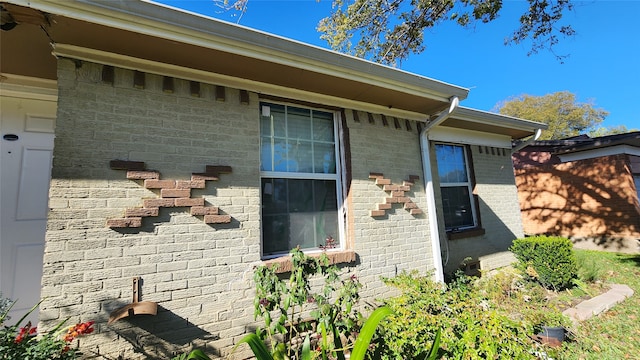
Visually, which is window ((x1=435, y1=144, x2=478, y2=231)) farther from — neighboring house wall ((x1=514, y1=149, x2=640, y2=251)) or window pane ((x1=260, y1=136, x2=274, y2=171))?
neighboring house wall ((x1=514, y1=149, x2=640, y2=251))

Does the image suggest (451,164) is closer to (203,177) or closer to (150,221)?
(203,177)

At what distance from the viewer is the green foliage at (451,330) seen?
2094mm

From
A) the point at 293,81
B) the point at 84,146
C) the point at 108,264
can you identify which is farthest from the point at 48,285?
the point at 293,81

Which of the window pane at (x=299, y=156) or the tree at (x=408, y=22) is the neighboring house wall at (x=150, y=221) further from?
the tree at (x=408, y=22)

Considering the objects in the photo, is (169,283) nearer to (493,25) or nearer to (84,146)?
(84,146)

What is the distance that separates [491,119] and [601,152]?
613 centimetres

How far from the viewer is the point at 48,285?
2064 millimetres

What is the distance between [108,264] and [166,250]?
424 millimetres

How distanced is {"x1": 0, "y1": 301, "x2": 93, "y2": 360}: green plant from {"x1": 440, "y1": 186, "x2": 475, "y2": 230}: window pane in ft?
18.1

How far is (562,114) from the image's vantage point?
25.5 metres

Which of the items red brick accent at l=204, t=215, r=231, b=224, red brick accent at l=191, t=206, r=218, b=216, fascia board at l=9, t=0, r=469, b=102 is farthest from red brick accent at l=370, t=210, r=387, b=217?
red brick accent at l=191, t=206, r=218, b=216

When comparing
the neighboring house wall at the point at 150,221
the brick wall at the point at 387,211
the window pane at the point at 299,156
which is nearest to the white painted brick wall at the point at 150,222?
the neighboring house wall at the point at 150,221

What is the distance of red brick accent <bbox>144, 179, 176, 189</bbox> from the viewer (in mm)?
2480

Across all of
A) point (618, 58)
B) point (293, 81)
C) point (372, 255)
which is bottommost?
point (372, 255)
